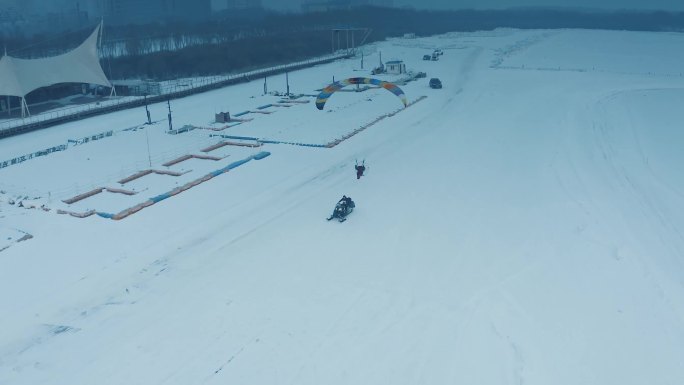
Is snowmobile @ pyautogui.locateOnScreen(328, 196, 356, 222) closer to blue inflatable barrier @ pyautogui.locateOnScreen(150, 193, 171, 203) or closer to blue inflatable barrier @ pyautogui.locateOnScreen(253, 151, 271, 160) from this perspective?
blue inflatable barrier @ pyautogui.locateOnScreen(150, 193, 171, 203)

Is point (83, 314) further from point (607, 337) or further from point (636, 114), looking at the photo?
point (636, 114)

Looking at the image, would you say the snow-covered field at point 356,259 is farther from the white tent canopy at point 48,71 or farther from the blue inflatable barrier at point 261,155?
the white tent canopy at point 48,71

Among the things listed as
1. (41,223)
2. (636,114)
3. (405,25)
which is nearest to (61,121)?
(41,223)

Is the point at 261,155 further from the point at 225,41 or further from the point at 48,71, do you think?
the point at 225,41

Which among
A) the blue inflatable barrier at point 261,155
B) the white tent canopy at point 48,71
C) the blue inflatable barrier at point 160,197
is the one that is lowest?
the blue inflatable barrier at point 160,197

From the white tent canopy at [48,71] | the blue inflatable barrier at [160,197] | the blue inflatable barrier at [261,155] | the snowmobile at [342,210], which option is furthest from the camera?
the white tent canopy at [48,71]

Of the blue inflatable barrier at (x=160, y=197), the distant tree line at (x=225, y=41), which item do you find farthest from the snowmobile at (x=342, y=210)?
the distant tree line at (x=225, y=41)
